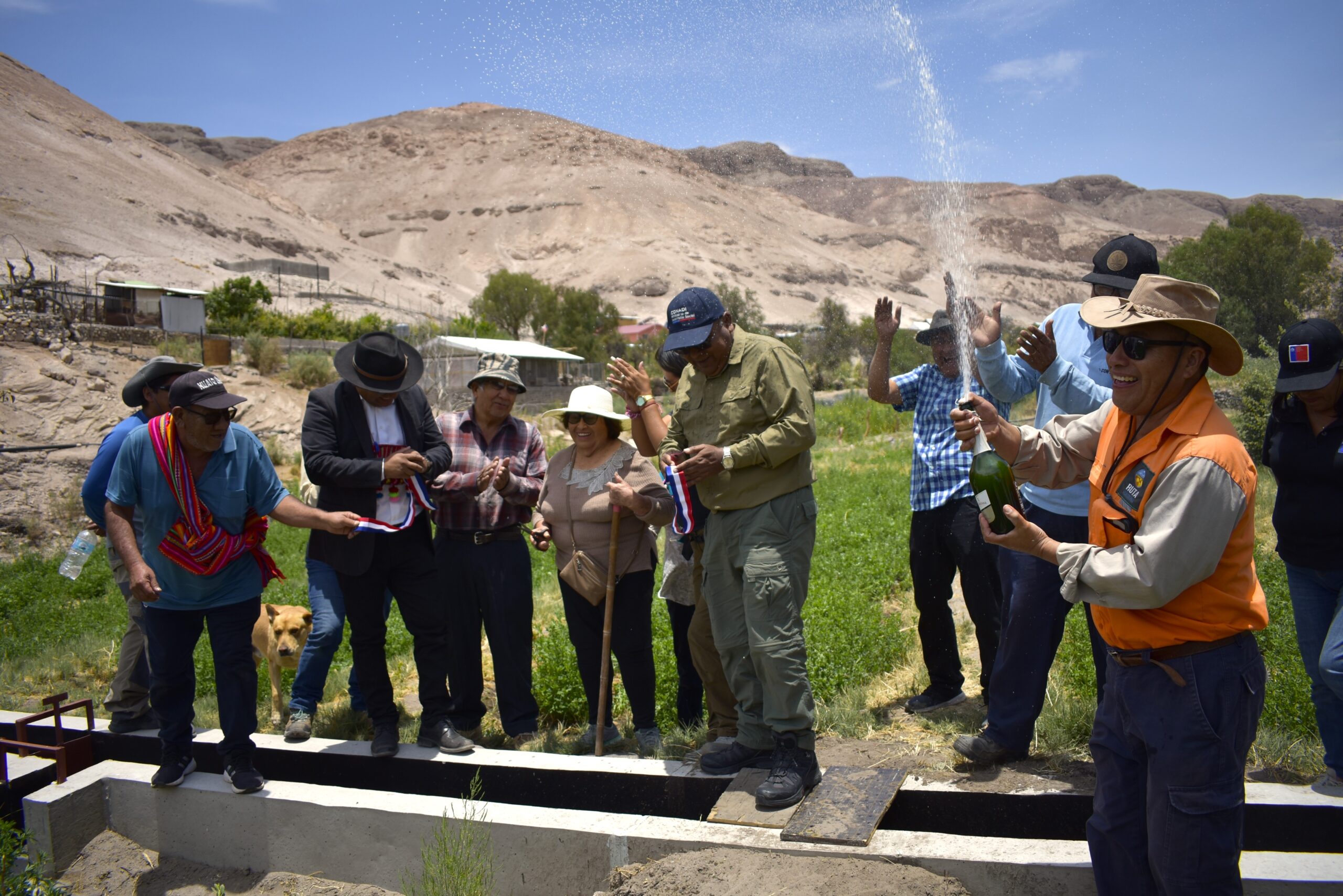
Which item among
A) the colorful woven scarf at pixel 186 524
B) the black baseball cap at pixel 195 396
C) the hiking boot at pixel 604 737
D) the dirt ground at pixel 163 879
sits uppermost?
the black baseball cap at pixel 195 396

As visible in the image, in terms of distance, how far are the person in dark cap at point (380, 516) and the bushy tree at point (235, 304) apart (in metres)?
41.5

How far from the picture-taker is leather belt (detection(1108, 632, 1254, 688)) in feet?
8.01

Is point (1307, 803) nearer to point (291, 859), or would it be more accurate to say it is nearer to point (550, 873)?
point (550, 873)

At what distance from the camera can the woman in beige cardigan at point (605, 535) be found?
4848 millimetres

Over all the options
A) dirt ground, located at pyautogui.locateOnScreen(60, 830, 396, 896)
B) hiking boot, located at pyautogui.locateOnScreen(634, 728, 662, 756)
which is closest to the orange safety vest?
hiking boot, located at pyautogui.locateOnScreen(634, 728, 662, 756)

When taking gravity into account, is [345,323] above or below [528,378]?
above

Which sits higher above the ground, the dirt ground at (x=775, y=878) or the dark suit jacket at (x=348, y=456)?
the dark suit jacket at (x=348, y=456)

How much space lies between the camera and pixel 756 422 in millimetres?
4098

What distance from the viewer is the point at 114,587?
1034cm

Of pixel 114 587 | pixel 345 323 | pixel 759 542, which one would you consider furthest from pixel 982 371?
pixel 345 323

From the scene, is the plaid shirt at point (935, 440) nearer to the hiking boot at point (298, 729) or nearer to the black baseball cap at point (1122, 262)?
the black baseball cap at point (1122, 262)

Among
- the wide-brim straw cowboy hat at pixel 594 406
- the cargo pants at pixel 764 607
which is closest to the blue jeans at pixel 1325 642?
the cargo pants at pixel 764 607

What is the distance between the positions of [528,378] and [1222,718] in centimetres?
4232

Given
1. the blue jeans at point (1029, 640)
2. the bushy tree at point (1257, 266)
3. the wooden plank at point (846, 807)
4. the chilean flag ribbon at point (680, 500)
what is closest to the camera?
the wooden plank at point (846, 807)
